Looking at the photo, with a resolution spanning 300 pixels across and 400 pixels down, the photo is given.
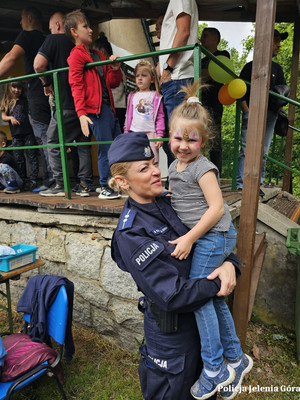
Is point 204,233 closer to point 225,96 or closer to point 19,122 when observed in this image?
point 225,96

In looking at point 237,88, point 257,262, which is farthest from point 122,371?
point 237,88

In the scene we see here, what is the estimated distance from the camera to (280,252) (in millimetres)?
3160

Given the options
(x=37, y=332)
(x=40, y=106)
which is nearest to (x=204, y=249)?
(x=37, y=332)

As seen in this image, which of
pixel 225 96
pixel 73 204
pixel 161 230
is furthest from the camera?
pixel 225 96

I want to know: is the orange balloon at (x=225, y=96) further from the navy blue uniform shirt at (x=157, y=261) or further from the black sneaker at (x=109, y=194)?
the navy blue uniform shirt at (x=157, y=261)

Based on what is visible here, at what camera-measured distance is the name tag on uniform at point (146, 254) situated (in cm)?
113

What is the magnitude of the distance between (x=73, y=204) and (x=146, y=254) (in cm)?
176

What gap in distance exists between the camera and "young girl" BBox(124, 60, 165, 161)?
3016mm

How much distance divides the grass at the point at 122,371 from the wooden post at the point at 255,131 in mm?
822

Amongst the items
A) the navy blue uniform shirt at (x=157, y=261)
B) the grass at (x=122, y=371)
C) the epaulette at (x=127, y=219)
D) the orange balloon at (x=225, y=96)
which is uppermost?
the orange balloon at (x=225, y=96)

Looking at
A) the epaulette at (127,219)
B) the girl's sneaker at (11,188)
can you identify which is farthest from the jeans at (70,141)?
the epaulette at (127,219)

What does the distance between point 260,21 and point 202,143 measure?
1.09 m

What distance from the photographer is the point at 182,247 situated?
121cm

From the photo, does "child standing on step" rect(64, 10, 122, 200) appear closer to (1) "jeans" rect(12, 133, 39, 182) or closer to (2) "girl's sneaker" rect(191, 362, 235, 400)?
(1) "jeans" rect(12, 133, 39, 182)
